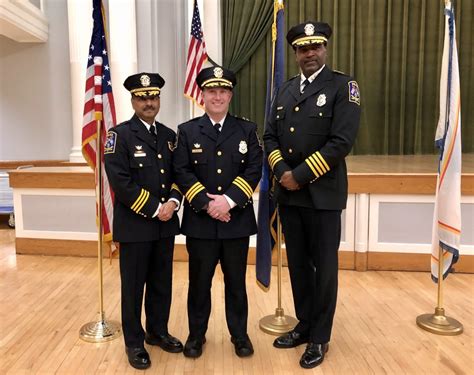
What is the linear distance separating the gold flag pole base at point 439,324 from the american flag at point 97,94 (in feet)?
6.70

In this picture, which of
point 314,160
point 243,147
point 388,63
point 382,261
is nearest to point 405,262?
point 382,261

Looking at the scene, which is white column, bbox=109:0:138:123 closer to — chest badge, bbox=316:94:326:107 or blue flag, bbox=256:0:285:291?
blue flag, bbox=256:0:285:291

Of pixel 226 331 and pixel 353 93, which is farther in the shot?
pixel 226 331

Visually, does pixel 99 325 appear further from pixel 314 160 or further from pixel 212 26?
pixel 212 26

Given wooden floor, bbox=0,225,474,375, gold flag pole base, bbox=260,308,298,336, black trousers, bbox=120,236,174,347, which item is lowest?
wooden floor, bbox=0,225,474,375

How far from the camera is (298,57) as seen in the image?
2.18 metres

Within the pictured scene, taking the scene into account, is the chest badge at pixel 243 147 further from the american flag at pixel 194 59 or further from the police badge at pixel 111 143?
the american flag at pixel 194 59

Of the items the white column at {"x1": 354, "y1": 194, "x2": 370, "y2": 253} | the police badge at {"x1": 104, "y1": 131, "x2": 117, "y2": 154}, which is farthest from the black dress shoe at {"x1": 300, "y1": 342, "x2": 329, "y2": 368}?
the white column at {"x1": 354, "y1": 194, "x2": 370, "y2": 253}

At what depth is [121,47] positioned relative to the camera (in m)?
5.48

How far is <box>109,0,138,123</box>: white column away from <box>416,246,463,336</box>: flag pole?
156 inches

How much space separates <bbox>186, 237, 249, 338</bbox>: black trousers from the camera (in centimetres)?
222

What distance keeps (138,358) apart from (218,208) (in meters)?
0.85

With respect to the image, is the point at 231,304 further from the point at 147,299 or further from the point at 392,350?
Result: the point at 392,350

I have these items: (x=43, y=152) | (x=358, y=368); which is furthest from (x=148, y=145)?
(x=43, y=152)
